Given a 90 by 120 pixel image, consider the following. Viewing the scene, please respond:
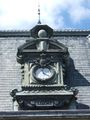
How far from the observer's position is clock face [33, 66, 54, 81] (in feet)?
86.2

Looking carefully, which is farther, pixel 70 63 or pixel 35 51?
pixel 70 63

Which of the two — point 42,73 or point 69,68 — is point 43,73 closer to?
point 42,73

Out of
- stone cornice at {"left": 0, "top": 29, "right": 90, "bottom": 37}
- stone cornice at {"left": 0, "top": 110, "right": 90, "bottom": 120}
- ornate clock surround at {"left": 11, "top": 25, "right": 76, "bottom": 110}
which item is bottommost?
stone cornice at {"left": 0, "top": 110, "right": 90, "bottom": 120}

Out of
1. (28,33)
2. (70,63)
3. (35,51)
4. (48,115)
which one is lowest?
(48,115)

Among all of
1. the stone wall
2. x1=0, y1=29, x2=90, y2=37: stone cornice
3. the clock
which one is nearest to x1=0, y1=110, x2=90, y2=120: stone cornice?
the stone wall

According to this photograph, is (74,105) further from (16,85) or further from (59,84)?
(16,85)

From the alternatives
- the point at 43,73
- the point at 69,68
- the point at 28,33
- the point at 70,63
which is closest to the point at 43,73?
the point at 43,73

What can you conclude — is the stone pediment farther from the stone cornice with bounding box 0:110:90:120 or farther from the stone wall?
the stone cornice with bounding box 0:110:90:120

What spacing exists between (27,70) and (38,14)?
438 centimetres

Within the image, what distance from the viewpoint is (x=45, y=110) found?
80.5 ft

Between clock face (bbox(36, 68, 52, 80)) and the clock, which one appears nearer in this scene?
the clock

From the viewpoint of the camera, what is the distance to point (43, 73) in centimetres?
2645

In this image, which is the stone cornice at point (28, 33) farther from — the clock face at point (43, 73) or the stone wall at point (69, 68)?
the clock face at point (43, 73)

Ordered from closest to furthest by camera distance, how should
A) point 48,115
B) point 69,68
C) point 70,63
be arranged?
point 48,115
point 69,68
point 70,63
